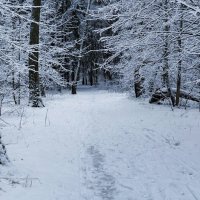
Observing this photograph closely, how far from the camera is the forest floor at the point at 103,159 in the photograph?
6.36 meters

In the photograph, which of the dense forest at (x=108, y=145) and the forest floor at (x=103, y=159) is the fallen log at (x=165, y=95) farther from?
the forest floor at (x=103, y=159)

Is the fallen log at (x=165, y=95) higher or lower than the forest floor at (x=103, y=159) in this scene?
higher

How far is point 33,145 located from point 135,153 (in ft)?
8.59

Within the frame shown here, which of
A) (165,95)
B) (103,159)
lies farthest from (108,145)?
(165,95)

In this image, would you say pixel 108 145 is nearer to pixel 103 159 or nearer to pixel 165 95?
pixel 103 159

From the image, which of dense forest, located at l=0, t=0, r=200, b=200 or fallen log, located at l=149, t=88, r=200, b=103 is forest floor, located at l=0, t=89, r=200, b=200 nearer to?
dense forest, located at l=0, t=0, r=200, b=200

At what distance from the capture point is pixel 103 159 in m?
8.59

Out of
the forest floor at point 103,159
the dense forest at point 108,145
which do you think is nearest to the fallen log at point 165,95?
the dense forest at point 108,145

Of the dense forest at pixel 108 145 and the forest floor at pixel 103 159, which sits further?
the dense forest at pixel 108 145

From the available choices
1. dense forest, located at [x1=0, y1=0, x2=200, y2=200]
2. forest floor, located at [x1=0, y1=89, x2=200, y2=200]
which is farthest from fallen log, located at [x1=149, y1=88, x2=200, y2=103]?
forest floor, located at [x1=0, y1=89, x2=200, y2=200]

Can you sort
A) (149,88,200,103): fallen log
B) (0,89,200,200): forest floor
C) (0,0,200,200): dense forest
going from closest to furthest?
(0,89,200,200): forest floor → (0,0,200,200): dense forest → (149,88,200,103): fallen log

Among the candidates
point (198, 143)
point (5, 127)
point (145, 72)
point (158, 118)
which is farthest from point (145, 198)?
point (145, 72)

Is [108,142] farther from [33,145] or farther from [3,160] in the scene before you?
[3,160]

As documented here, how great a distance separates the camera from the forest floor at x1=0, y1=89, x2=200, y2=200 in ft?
20.9
